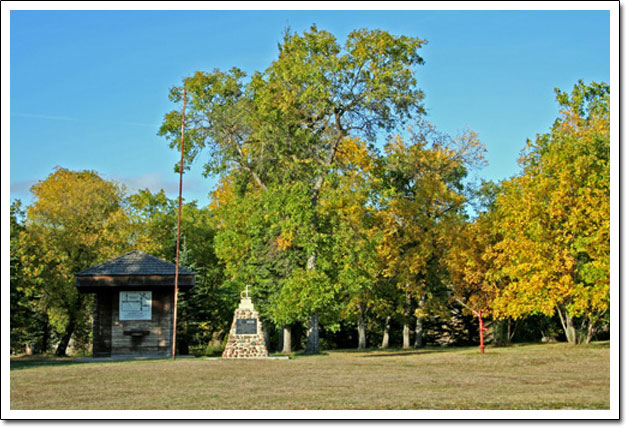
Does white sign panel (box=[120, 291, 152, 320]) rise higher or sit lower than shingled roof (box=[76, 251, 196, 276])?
lower

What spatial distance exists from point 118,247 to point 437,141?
17.6 m

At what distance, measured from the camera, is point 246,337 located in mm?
28562

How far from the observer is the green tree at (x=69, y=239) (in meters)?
39.9

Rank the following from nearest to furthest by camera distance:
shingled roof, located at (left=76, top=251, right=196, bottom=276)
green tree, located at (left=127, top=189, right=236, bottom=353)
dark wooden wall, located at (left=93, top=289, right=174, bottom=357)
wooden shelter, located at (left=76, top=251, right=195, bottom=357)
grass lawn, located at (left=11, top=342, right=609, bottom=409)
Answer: grass lawn, located at (left=11, top=342, right=609, bottom=409) < shingled roof, located at (left=76, top=251, right=196, bottom=276) < wooden shelter, located at (left=76, top=251, right=195, bottom=357) < dark wooden wall, located at (left=93, top=289, right=174, bottom=357) < green tree, located at (left=127, top=189, right=236, bottom=353)

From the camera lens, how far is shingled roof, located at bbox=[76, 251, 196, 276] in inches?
1178

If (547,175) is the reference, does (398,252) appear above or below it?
below

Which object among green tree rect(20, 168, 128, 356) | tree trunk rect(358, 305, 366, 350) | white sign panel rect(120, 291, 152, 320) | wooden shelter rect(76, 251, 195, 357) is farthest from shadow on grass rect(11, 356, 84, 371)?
tree trunk rect(358, 305, 366, 350)

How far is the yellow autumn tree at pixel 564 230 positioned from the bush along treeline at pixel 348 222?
0.08 metres

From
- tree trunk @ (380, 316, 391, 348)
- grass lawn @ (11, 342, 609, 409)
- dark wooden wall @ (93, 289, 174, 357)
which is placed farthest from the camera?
tree trunk @ (380, 316, 391, 348)

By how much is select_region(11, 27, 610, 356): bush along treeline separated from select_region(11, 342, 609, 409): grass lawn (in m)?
7.40

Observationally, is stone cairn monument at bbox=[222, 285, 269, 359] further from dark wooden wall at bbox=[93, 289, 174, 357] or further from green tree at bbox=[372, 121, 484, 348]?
green tree at bbox=[372, 121, 484, 348]
